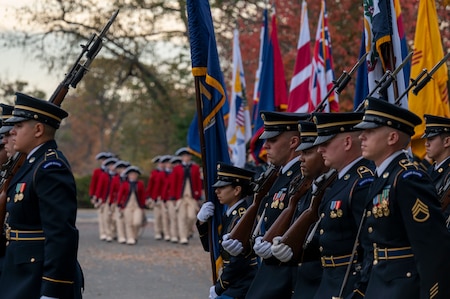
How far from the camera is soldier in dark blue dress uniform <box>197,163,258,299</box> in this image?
312 inches

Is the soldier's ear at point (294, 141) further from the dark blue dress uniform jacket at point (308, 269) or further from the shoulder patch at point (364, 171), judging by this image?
the shoulder patch at point (364, 171)

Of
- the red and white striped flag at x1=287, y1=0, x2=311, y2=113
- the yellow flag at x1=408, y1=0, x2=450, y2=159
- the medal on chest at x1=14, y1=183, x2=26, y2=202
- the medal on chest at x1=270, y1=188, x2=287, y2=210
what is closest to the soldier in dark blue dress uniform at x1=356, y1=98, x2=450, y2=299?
the medal on chest at x1=270, y1=188, x2=287, y2=210

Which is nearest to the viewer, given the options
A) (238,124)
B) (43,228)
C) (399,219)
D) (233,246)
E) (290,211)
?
(399,219)

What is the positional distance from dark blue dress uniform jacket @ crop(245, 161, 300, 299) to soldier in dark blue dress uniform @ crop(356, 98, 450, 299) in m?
1.48

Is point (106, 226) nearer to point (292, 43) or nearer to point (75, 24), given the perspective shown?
point (292, 43)

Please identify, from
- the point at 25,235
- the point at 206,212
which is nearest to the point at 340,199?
the point at 25,235

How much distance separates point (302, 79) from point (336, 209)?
332 inches

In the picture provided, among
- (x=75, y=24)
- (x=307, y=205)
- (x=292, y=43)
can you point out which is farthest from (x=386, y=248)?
(x=75, y=24)

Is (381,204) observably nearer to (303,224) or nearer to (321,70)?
(303,224)

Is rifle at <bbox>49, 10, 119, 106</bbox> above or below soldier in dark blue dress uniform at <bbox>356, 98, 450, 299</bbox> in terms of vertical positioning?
above

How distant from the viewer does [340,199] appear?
5945 mm

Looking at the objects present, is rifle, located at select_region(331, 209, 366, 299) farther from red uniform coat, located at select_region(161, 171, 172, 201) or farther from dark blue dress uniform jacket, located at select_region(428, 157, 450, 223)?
red uniform coat, located at select_region(161, 171, 172, 201)

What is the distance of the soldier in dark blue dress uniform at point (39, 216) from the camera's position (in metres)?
5.95

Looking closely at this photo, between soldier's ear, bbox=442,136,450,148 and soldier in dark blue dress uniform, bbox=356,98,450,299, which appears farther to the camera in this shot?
soldier's ear, bbox=442,136,450,148
